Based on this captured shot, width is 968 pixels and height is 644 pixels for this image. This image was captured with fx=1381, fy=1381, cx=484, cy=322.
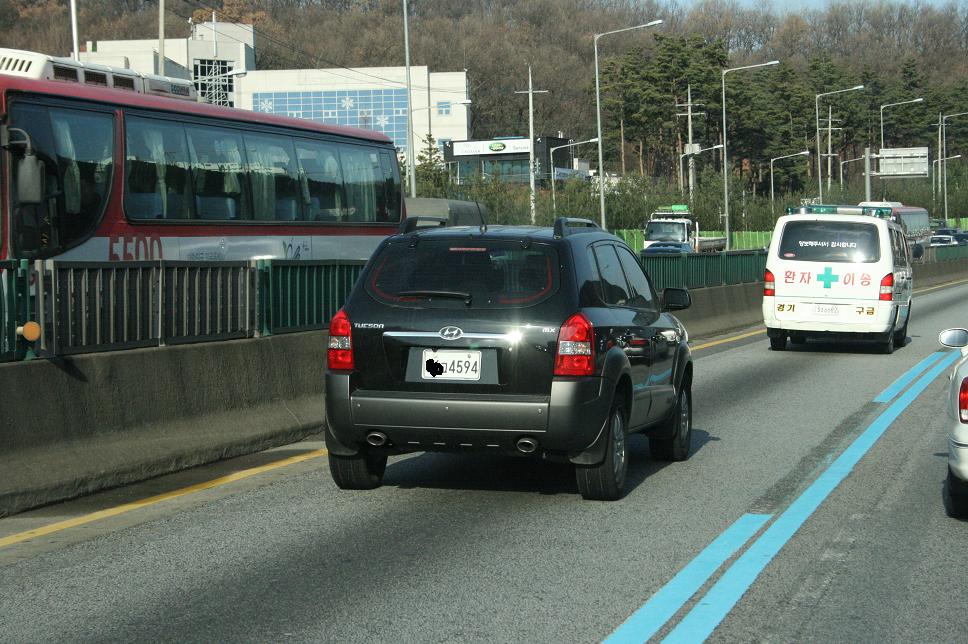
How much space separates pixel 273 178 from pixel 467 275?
39.3 feet

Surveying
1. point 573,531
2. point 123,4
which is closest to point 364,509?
point 573,531

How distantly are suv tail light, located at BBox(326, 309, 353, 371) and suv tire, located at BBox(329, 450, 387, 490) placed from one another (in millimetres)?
600

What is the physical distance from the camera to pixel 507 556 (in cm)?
684

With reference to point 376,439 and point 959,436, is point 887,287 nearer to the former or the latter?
point 959,436

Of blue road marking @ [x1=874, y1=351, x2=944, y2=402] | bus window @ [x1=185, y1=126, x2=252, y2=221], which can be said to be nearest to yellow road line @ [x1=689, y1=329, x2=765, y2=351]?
blue road marking @ [x1=874, y1=351, x2=944, y2=402]

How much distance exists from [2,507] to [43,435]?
0.66 m

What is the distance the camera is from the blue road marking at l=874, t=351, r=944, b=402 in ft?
Result: 48.5

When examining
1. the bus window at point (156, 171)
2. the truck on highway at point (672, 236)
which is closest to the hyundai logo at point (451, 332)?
the bus window at point (156, 171)

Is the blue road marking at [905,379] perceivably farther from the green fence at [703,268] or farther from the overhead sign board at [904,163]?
the overhead sign board at [904,163]

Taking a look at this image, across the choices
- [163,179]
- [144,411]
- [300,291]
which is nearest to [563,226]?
[144,411]

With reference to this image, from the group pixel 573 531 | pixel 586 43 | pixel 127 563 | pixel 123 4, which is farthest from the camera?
pixel 586 43

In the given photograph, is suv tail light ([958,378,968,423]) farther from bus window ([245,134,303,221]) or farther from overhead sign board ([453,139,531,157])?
overhead sign board ([453,139,531,157])

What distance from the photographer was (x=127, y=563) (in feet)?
22.0

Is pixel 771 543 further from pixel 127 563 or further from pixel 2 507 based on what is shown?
pixel 2 507
